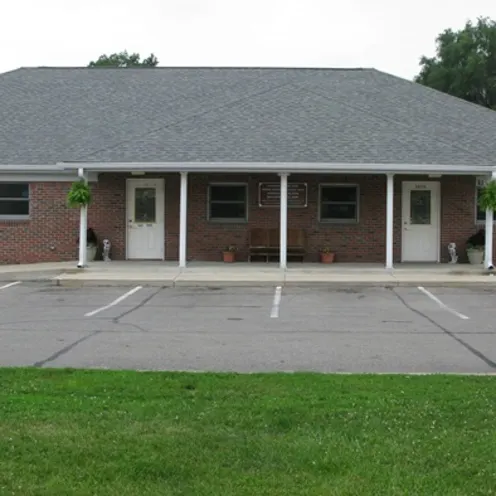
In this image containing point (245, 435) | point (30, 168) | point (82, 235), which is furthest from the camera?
point (30, 168)

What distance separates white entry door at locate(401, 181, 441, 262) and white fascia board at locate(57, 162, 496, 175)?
2.62 meters

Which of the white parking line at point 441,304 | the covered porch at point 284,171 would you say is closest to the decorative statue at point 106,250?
the covered porch at point 284,171

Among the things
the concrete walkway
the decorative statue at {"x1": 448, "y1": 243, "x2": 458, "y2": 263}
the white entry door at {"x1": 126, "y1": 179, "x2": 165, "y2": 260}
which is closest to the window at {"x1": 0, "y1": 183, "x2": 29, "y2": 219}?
the concrete walkway

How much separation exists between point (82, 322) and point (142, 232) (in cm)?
1008

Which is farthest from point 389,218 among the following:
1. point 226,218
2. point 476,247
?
point 226,218

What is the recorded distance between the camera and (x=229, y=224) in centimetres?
2189

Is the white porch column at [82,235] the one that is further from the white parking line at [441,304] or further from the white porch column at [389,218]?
the white parking line at [441,304]

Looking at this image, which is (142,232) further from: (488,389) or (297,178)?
(488,389)

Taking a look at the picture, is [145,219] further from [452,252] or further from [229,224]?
[452,252]

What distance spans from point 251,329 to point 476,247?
11438 millimetres

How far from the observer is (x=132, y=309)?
45.9ft

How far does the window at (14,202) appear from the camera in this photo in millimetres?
21594

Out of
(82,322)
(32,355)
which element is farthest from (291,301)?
(32,355)

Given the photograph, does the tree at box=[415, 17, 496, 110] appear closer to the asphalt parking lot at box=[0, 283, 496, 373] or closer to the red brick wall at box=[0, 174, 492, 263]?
the red brick wall at box=[0, 174, 492, 263]
